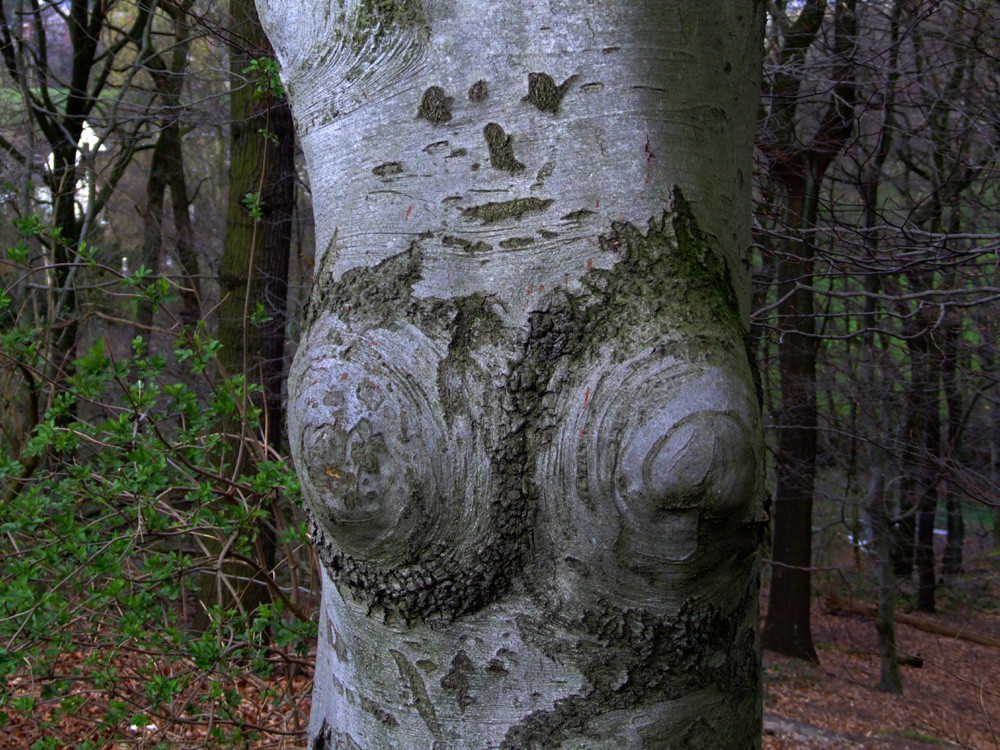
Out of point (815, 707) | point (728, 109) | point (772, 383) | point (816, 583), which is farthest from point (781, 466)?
point (728, 109)

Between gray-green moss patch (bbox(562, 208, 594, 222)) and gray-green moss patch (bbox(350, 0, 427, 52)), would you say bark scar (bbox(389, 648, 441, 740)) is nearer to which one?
gray-green moss patch (bbox(562, 208, 594, 222))

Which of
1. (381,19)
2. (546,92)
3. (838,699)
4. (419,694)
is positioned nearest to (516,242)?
(546,92)

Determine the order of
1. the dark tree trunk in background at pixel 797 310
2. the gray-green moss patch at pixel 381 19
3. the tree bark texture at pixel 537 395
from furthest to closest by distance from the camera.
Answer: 1. the dark tree trunk in background at pixel 797 310
2. the gray-green moss patch at pixel 381 19
3. the tree bark texture at pixel 537 395

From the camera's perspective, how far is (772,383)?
23.5 feet

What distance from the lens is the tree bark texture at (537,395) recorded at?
1.00m

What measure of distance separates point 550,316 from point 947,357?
5217 mm

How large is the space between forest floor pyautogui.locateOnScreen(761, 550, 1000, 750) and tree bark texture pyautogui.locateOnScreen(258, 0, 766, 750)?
13.8 feet

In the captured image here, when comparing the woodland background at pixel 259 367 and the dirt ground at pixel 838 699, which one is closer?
the woodland background at pixel 259 367

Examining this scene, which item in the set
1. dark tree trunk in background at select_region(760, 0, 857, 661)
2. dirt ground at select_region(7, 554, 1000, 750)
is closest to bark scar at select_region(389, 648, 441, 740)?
dirt ground at select_region(7, 554, 1000, 750)

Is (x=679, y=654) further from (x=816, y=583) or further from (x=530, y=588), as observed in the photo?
(x=816, y=583)

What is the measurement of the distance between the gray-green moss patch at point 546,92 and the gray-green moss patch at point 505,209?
0.12 meters

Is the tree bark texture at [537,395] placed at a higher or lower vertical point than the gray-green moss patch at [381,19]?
lower

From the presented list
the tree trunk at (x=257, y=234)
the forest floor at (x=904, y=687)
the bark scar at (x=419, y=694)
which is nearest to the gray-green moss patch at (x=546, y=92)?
the bark scar at (x=419, y=694)

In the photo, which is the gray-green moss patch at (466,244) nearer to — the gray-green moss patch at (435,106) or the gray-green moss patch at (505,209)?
the gray-green moss patch at (505,209)
